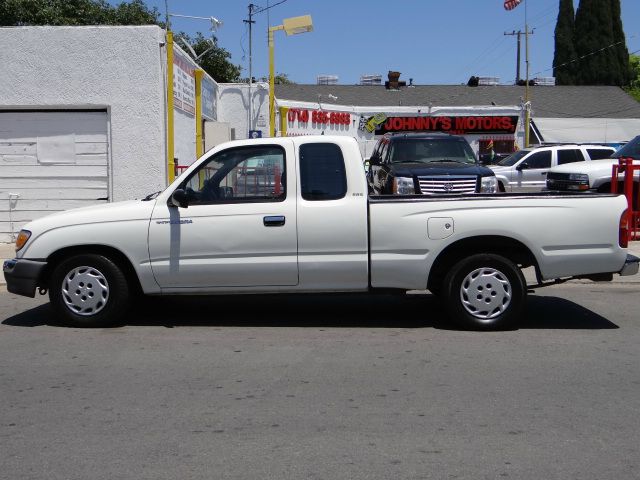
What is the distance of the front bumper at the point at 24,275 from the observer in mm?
7590

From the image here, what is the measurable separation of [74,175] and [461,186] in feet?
25.3

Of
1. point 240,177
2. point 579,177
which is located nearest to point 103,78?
point 240,177

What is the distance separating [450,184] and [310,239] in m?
4.19

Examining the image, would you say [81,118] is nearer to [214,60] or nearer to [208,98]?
[208,98]

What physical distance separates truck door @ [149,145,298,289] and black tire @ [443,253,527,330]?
1597 mm

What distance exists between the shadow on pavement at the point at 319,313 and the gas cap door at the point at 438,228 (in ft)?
3.50

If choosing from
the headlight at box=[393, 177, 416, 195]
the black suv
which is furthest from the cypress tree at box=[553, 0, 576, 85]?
the headlight at box=[393, 177, 416, 195]

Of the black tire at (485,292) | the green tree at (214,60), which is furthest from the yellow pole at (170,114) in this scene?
the green tree at (214,60)

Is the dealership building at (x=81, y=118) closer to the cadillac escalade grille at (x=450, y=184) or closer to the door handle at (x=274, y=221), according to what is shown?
the cadillac escalade grille at (x=450, y=184)

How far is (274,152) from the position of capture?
7.62 metres

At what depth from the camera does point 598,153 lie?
21.4m

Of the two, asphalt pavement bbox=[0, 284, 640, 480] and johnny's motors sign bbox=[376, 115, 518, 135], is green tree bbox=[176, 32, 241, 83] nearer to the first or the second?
johnny's motors sign bbox=[376, 115, 518, 135]

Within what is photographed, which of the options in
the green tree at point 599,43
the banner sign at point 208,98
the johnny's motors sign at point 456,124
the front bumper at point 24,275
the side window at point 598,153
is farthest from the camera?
the green tree at point 599,43

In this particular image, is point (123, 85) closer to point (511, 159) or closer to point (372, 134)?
point (511, 159)
